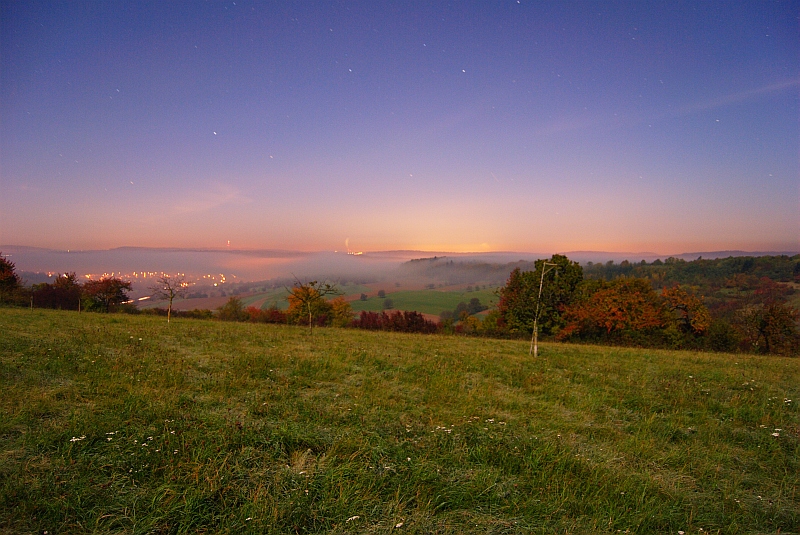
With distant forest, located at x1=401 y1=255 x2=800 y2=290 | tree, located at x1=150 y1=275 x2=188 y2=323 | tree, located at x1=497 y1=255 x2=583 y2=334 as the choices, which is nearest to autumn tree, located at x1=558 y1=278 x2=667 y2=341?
tree, located at x1=497 y1=255 x2=583 y2=334

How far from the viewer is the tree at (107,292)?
1617 inches

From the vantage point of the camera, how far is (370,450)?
16.9ft

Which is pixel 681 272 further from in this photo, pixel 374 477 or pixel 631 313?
pixel 374 477

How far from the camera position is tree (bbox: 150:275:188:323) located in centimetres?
2312

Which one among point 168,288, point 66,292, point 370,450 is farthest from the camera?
point 66,292

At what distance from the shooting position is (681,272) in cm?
6394

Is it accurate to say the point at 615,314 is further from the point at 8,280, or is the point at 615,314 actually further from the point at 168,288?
the point at 8,280

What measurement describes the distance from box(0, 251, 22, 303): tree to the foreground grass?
127ft

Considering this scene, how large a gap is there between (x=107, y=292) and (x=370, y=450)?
50187mm

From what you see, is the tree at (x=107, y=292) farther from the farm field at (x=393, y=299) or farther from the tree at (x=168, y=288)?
the tree at (x=168, y=288)

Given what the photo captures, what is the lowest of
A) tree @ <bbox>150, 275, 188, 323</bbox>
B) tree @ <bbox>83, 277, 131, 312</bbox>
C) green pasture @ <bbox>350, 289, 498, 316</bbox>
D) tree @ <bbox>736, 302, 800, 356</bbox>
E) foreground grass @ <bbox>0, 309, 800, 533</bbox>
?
green pasture @ <bbox>350, 289, 498, 316</bbox>

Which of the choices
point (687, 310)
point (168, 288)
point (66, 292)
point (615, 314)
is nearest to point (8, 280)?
point (66, 292)

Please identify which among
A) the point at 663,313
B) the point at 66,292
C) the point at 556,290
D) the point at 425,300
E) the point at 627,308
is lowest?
the point at 425,300

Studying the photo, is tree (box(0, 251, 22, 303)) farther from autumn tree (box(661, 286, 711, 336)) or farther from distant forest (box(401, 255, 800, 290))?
autumn tree (box(661, 286, 711, 336))
